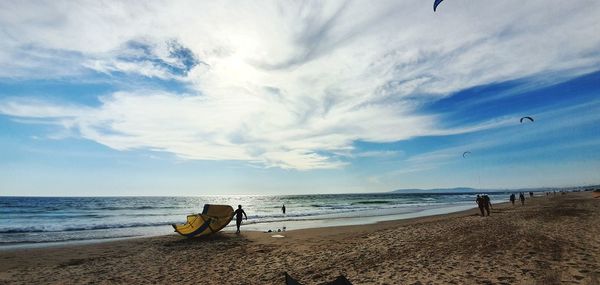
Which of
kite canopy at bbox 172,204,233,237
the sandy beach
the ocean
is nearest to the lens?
the sandy beach

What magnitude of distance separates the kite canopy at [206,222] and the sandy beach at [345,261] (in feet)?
7.02

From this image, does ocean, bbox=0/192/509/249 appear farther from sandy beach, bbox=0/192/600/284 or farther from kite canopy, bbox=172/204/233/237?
sandy beach, bbox=0/192/600/284

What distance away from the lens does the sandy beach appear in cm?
806

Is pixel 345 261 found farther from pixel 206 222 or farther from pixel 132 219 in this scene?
pixel 132 219

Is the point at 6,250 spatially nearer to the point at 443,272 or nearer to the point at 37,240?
the point at 37,240

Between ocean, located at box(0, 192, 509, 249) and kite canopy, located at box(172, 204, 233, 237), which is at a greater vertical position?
kite canopy, located at box(172, 204, 233, 237)

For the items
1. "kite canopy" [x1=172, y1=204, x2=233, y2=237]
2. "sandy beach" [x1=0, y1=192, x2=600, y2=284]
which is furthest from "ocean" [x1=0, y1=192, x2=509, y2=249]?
"sandy beach" [x1=0, y1=192, x2=600, y2=284]

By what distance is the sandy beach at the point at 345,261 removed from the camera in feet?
26.5

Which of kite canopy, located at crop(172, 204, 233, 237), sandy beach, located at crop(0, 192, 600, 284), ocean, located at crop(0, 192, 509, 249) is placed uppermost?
kite canopy, located at crop(172, 204, 233, 237)

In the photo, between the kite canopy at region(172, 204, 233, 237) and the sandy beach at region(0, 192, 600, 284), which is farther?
the kite canopy at region(172, 204, 233, 237)

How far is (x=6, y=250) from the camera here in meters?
15.0

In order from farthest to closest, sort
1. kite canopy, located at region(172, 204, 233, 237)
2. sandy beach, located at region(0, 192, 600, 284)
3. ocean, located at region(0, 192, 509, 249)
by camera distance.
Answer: ocean, located at region(0, 192, 509, 249)
kite canopy, located at region(172, 204, 233, 237)
sandy beach, located at region(0, 192, 600, 284)

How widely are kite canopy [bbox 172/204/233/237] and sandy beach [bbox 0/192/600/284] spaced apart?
2.14m

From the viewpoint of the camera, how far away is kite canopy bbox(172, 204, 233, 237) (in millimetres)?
17891
